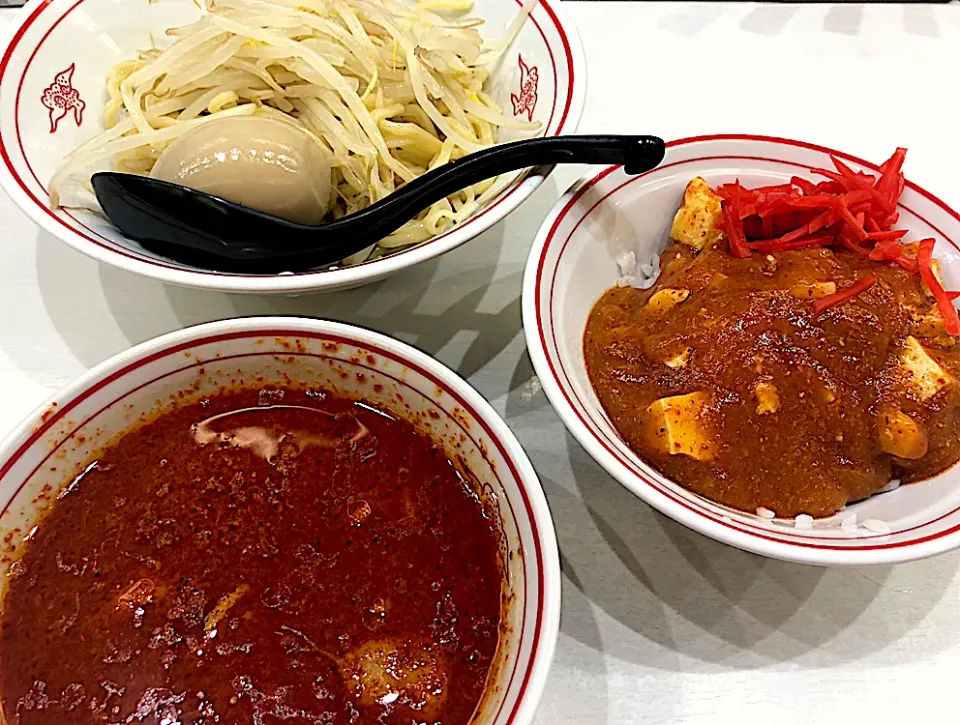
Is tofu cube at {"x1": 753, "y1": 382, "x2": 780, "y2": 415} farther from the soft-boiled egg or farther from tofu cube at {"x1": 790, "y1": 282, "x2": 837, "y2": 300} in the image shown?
the soft-boiled egg

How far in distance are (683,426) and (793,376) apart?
205mm

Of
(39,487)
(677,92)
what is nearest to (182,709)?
(39,487)

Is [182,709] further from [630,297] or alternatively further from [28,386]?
[630,297]

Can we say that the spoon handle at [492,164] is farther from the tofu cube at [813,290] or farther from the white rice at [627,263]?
the tofu cube at [813,290]

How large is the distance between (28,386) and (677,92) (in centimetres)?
179

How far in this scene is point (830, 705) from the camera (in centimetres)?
130

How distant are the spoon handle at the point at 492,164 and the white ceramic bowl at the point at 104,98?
5 cm

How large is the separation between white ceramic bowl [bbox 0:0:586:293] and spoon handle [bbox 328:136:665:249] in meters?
0.05

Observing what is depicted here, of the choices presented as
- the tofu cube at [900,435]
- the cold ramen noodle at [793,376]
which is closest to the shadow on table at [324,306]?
the cold ramen noodle at [793,376]

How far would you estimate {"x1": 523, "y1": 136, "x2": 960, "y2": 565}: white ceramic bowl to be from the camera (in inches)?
44.3


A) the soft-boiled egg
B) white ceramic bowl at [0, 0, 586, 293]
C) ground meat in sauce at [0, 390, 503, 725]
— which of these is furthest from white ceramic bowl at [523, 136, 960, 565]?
the soft-boiled egg

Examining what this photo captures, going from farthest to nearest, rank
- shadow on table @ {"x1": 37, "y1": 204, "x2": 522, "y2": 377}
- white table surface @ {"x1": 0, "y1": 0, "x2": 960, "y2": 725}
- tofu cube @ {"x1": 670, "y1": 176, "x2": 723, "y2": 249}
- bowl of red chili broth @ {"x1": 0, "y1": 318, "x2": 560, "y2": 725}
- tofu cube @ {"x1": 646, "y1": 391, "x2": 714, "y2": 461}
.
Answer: shadow on table @ {"x1": 37, "y1": 204, "x2": 522, "y2": 377}, tofu cube @ {"x1": 670, "y1": 176, "x2": 723, "y2": 249}, white table surface @ {"x1": 0, "y1": 0, "x2": 960, "y2": 725}, tofu cube @ {"x1": 646, "y1": 391, "x2": 714, "y2": 461}, bowl of red chili broth @ {"x1": 0, "y1": 318, "x2": 560, "y2": 725}

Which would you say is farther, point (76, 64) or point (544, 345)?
point (76, 64)

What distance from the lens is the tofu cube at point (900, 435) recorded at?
48.4 inches
